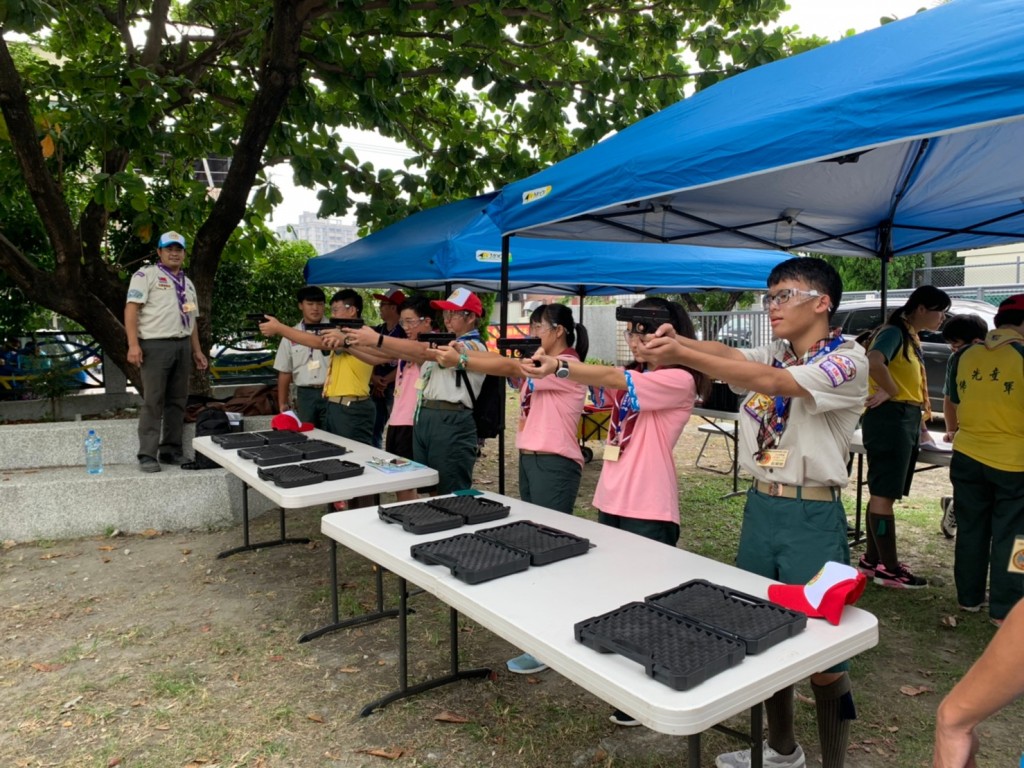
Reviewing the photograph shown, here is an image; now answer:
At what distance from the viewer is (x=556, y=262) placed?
5.47 metres

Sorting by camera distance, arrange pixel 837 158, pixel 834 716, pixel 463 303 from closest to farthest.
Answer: pixel 834 716, pixel 837 158, pixel 463 303

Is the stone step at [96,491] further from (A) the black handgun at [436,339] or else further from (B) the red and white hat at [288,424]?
(A) the black handgun at [436,339]

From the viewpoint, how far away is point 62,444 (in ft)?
18.4

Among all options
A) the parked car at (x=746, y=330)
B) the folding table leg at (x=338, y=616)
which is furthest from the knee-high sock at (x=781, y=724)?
the parked car at (x=746, y=330)

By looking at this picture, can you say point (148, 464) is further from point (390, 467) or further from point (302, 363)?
point (390, 467)

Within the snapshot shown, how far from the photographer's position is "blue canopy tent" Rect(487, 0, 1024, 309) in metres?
1.85

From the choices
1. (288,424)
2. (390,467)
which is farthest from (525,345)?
(288,424)

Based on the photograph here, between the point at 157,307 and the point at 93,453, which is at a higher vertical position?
the point at 157,307

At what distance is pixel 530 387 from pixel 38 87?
5.23m

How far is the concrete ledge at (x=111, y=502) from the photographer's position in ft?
16.1

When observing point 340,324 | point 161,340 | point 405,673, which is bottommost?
point 405,673

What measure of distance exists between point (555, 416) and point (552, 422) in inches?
1.2

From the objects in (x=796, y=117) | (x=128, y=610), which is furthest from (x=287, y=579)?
(x=796, y=117)

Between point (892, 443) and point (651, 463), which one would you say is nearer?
point (651, 463)
